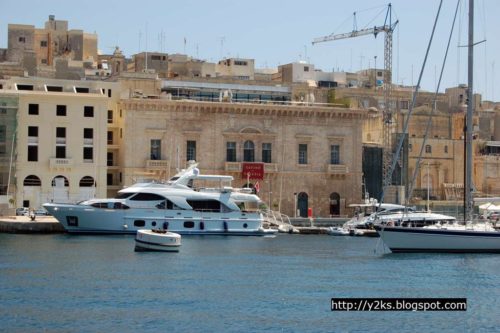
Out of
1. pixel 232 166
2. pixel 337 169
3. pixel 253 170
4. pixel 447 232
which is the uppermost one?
pixel 232 166

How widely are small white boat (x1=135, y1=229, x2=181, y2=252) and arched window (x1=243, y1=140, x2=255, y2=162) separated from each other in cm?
2505

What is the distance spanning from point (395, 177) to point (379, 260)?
116 feet

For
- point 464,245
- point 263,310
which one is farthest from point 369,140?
point 263,310

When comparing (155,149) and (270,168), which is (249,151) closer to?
(270,168)

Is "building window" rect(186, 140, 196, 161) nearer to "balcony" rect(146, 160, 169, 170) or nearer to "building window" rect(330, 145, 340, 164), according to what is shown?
"balcony" rect(146, 160, 169, 170)

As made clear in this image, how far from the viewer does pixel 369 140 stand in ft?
291

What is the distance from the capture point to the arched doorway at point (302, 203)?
76.1m

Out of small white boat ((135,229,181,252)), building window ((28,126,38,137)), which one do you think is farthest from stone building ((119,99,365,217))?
small white boat ((135,229,181,252))

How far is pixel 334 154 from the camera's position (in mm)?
77188

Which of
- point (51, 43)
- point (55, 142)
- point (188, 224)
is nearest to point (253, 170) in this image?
point (55, 142)

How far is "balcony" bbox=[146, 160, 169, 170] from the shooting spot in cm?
7088

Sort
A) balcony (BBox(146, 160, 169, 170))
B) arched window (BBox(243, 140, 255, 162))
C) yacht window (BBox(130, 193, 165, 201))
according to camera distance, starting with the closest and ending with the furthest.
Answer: yacht window (BBox(130, 193, 165, 201)) < balcony (BBox(146, 160, 169, 170)) < arched window (BBox(243, 140, 255, 162))

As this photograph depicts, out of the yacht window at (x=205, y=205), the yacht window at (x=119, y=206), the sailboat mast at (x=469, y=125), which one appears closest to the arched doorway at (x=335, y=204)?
the yacht window at (x=205, y=205)

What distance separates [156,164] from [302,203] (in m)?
11.4
